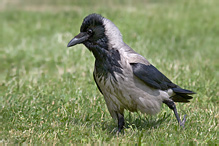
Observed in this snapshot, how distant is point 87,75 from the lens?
A: 6680mm

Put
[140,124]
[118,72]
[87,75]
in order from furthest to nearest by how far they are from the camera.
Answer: [87,75]
[140,124]
[118,72]

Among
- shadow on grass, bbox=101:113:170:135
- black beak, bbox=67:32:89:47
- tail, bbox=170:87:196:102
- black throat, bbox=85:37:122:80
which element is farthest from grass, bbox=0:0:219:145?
black beak, bbox=67:32:89:47

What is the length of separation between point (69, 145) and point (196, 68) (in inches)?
164

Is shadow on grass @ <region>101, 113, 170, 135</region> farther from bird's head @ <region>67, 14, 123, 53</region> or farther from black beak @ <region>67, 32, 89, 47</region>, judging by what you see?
black beak @ <region>67, 32, 89, 47</region>

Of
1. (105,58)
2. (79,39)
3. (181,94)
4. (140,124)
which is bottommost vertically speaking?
(140,124)

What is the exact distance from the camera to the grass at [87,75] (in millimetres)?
4156

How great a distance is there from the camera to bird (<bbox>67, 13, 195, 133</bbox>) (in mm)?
4125

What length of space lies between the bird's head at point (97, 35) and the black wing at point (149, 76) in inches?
15.1

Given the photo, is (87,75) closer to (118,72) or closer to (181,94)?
(181,94)

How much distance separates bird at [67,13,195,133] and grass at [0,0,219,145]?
0.32 metres

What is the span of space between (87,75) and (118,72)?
2.64m

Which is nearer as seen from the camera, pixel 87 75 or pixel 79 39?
pixel 79 39

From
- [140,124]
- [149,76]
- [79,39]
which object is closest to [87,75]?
[140,124]

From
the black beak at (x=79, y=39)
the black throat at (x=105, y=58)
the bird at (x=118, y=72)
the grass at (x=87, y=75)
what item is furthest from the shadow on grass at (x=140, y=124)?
the black beak at (x=79, y=39)
